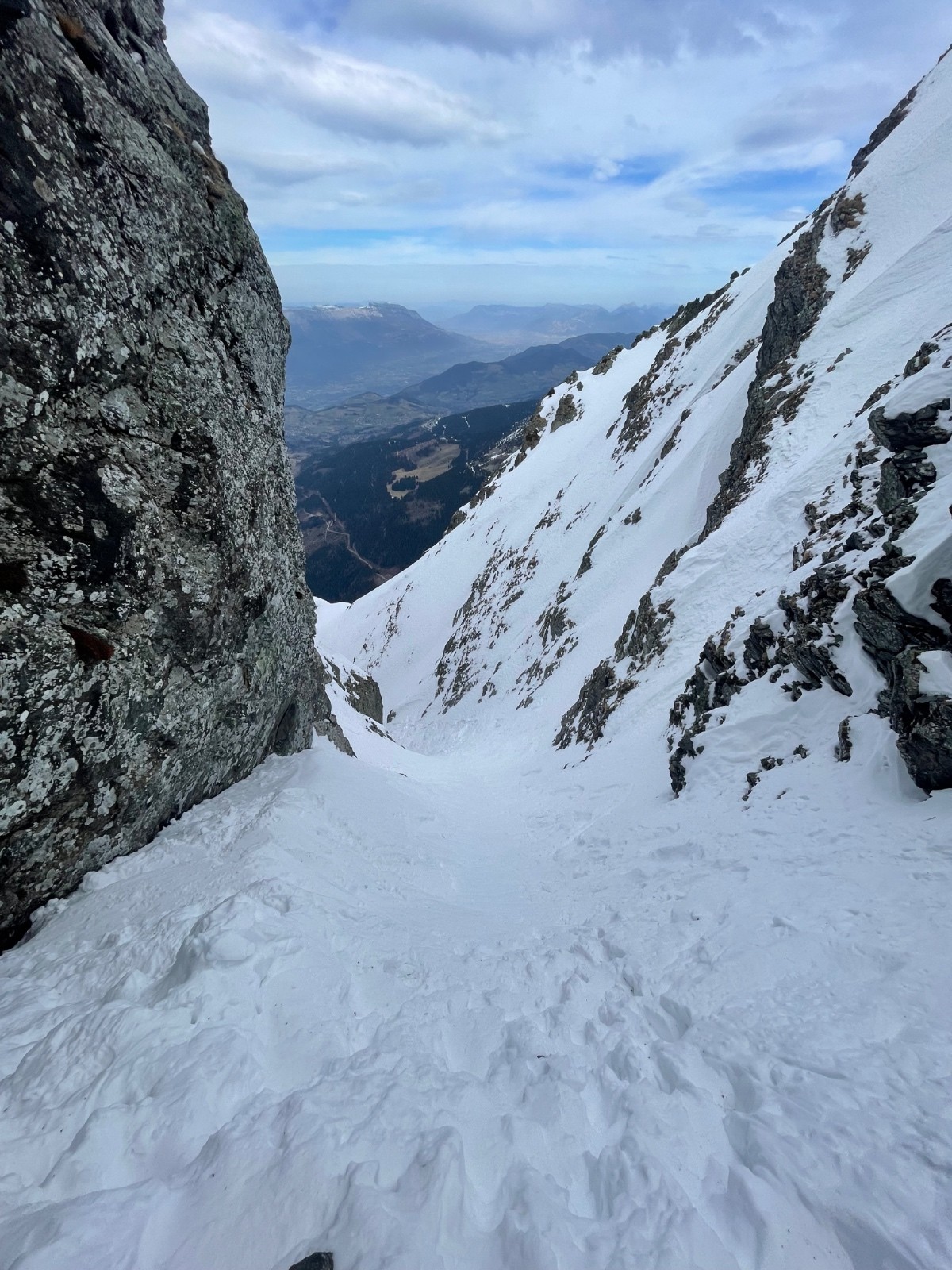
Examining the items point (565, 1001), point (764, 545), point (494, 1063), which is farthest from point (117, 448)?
point (764, 545)

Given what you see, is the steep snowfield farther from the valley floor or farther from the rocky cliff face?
the rocky cliff face

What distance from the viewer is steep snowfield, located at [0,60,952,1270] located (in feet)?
13.4

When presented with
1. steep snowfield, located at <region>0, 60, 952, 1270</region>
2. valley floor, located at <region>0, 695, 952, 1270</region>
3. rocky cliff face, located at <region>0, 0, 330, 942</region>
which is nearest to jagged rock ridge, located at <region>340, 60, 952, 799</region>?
steep snowfield, located at <region>0, 60, 952, 1270</region>

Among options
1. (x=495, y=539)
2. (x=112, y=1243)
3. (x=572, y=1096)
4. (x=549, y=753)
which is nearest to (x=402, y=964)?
(x=572, y=1096)

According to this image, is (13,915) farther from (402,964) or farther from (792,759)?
(792,759)

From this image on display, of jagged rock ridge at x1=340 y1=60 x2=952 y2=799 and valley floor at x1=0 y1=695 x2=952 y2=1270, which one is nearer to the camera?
valley floor at x1=0 y1=695 x2=952 y2=1270

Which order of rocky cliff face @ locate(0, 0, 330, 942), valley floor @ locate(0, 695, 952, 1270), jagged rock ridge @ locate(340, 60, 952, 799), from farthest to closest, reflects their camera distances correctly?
jagged rock ridge @ locate(340, 60, 952, 799) → rocky cliff face @ locate(0, 0, 330, 942) → valley floor @ locate(0, 695, 952, 1270)

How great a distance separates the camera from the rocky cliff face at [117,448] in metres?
7.46

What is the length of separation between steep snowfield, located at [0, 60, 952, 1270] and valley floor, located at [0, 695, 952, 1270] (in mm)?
31

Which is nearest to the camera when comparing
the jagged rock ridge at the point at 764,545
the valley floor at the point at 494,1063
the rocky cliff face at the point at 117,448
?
the valley floor at the point at 494,1063

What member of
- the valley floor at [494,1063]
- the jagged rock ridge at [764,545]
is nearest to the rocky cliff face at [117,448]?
the valley floor at [494,1063]

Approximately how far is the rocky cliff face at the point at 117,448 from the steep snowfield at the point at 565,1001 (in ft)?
5.59

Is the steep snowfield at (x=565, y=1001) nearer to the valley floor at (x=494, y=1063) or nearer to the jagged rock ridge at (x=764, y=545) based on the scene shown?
the valley floor at (x=494, y=1063)

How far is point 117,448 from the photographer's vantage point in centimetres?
878
